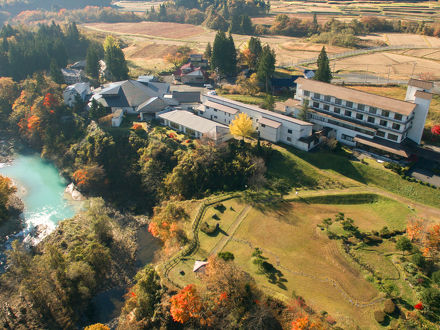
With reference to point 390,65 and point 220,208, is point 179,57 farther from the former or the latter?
point 220,208

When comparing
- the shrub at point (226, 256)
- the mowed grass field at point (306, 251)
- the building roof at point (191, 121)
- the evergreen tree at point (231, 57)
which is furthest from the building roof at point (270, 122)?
the evergreen tree at point (231, 57)

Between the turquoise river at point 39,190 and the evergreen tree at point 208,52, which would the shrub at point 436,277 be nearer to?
the turquoise river at point 39,190

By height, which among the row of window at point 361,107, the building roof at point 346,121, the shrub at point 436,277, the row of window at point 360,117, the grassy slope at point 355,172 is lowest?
the shrub at point 436,277

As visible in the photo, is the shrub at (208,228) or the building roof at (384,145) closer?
the shrub at (208,228)

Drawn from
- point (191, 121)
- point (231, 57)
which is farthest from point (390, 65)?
point (191, 121)

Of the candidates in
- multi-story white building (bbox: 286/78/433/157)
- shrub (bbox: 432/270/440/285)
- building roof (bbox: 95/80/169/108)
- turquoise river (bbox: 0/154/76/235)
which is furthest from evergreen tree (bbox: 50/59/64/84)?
shrub (bbox: 432/270/440/285)

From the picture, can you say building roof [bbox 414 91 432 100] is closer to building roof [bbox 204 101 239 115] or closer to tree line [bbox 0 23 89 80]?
building roof [bbox 204 101 239 115]

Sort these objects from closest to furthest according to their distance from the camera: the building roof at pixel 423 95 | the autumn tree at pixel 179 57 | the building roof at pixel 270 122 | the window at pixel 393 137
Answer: the building roof at pixel 423 95
the window at pixel 393 137
the building roof at pixel 270 122
the autumn tree at pixel 179 57
